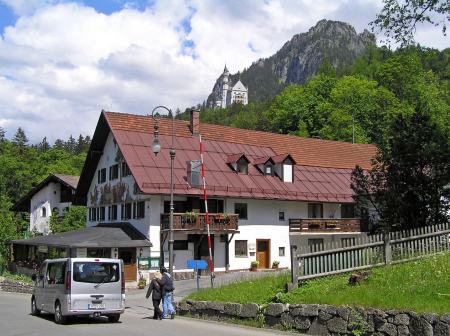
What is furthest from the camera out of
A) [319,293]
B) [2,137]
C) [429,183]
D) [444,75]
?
[2,137]

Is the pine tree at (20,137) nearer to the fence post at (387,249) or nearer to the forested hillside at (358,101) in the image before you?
the forested hillside at (358,101)

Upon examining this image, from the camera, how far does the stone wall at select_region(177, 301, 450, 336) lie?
1193 centimetres

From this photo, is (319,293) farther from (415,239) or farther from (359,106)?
(359,106)

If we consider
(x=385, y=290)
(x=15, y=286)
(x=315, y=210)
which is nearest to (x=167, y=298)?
(x=385, y=290)

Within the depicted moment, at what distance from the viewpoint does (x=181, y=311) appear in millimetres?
19953

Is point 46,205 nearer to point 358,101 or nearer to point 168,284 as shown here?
point 358,101

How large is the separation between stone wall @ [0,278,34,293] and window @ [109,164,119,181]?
33.7 ft

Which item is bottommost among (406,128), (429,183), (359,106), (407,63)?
(429,183)

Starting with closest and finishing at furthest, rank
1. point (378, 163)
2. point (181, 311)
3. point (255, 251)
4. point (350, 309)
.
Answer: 1. point (350, 309)
2. point (181, 311)
3. point (378, 163)
4. point (255, 251)

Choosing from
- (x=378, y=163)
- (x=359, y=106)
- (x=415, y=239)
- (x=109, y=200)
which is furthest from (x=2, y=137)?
(x=415, y=239)

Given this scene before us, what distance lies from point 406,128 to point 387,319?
13.9 m

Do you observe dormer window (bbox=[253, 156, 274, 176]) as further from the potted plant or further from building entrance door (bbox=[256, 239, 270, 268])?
the potted plant

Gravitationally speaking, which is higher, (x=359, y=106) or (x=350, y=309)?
(x=359, y=106)

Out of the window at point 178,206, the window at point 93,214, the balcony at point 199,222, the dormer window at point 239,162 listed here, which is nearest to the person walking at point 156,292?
the balcony at point 199,222
